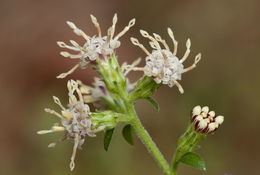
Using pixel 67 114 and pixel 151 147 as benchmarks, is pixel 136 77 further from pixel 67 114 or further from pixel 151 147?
pixel 67 114

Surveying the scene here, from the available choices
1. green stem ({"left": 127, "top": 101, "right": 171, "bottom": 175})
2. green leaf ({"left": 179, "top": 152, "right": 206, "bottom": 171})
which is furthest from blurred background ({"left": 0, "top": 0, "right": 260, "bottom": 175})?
green leaf ({"left": 179, "top": 152, "right": 206, "bottom": 171})

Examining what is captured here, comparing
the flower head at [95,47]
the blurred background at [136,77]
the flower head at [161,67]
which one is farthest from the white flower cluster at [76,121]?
the blurred background at [136,77]

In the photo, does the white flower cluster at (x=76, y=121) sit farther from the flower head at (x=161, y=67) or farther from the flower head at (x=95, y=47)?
the flower head at (x=161, y=67)

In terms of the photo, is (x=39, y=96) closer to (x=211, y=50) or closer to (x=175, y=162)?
(x=211, y=50)

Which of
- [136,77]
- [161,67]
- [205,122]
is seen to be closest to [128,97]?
[161,67]

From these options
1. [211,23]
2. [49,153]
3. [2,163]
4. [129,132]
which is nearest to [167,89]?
[211,23]

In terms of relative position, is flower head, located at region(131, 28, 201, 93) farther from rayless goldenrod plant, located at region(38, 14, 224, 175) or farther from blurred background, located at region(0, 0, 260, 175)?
blurred background, located at region(0, 0, 260, 175)
